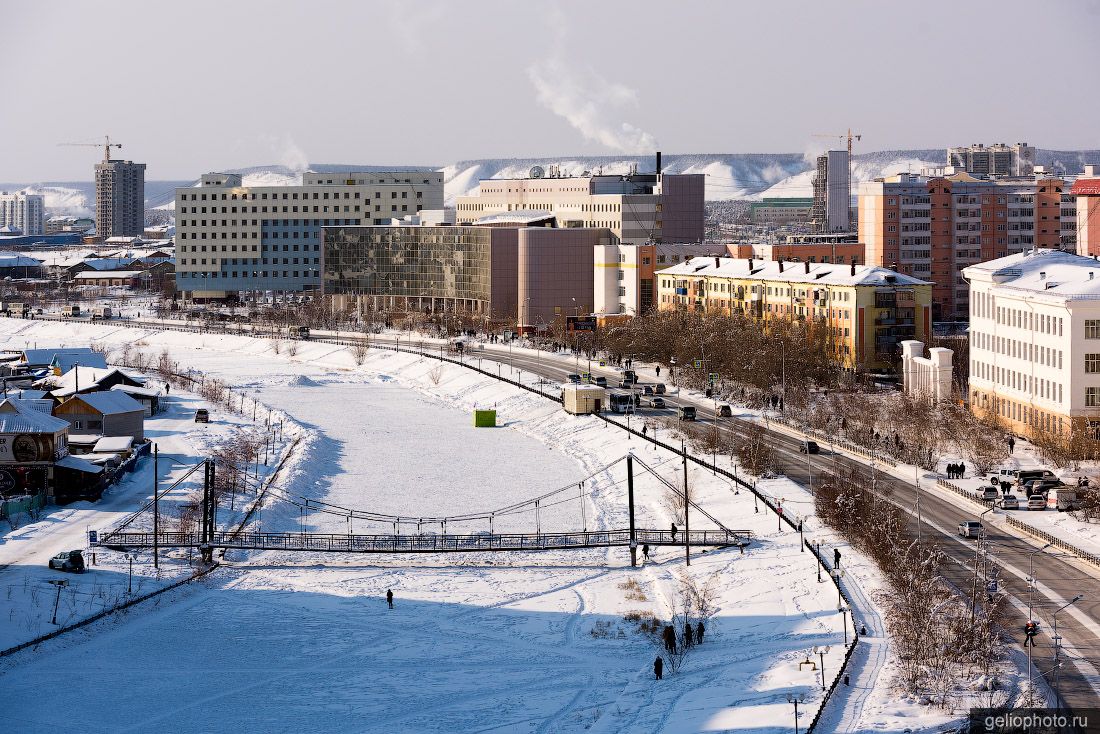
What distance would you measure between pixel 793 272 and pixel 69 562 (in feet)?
153

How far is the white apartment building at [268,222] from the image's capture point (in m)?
133

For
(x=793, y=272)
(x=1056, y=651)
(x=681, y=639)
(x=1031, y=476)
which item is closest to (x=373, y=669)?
(x=681, y=639)

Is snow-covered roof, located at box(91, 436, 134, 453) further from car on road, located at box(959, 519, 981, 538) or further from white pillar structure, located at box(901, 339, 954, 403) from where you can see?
white pillar structure, located at box(901, 339, 954, 403)

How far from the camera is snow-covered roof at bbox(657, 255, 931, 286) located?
223 ft

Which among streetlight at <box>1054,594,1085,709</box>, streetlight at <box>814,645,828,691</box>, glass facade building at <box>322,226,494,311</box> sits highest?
glass facade building at <box>322,226,494,311</box>

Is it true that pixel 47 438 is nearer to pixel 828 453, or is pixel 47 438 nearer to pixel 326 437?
pixel 326 437

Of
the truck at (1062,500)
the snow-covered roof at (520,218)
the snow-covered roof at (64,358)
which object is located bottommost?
the truck at (1062,500)

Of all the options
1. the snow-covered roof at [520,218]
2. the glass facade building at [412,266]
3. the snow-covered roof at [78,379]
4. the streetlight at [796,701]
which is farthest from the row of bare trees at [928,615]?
the snow-covered roof at [520,218]

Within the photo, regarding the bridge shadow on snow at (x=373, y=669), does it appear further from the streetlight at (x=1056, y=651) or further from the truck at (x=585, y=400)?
the truck at (x=585, y=400)

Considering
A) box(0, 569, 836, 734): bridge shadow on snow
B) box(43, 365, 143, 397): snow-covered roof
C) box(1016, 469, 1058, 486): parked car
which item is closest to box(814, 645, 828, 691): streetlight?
box(0, 569, 836, 734): bridge shadow on snow

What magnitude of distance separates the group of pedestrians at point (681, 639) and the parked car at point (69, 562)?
13.6 meters

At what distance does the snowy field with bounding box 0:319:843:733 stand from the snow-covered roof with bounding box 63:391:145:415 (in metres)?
9.47

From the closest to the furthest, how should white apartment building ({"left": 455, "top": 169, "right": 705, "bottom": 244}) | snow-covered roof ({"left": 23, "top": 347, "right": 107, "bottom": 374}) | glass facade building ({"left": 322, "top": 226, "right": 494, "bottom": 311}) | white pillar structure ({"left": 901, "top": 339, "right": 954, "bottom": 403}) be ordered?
white pillar structure ({"left": 901, "top": 339, "right": 954, "bottom": 403})
snow-covered roof ({"left": 23, "top": 347, "right": 107, "bottom": 374})
glass facade building ({"left": 322, "top": 226, "right": 494, "bottom": 311})
white apartment building ({"left": 455, "top": 169, "right": 705, "bottom": 244})

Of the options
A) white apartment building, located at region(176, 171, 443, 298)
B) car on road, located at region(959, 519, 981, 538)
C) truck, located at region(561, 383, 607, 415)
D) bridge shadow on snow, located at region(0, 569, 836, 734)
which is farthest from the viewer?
white apartment building, located at region(176, 171, 443, 298)
